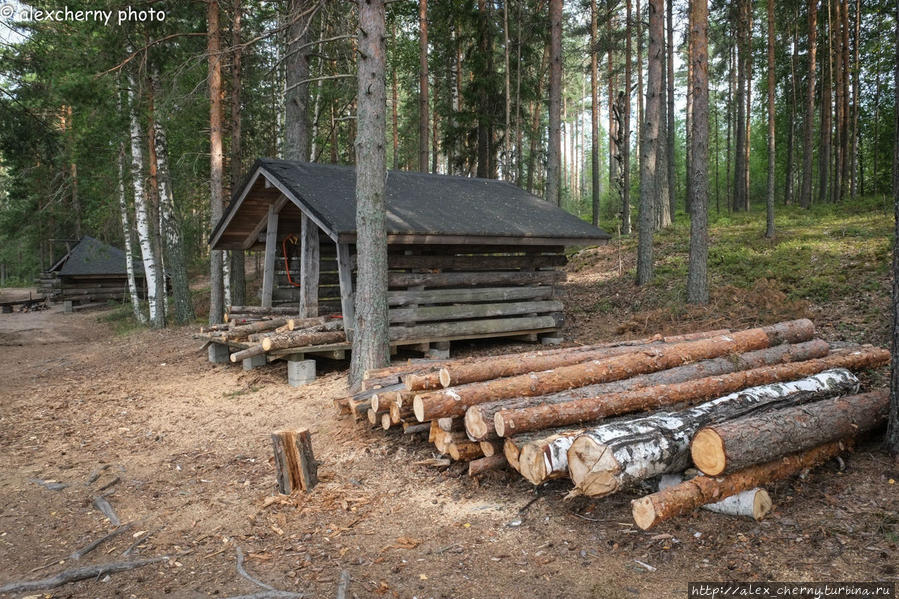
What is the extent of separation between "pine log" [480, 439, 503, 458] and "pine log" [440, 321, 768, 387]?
98 cm

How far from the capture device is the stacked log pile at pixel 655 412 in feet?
13.0

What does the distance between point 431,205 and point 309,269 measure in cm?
273

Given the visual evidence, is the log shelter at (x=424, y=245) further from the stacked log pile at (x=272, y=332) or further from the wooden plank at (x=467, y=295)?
the stacked log pile at (x=272, y=332)

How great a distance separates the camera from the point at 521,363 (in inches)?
245

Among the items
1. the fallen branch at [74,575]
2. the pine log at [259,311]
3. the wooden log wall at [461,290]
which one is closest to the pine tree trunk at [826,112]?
the wooden log wall at [461,290]

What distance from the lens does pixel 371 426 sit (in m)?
6.60

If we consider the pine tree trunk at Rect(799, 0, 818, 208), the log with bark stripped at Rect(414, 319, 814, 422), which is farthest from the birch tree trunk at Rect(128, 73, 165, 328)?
the pine tree trunk at Rect(799, 0, 818, 208)

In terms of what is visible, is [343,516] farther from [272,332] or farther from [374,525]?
[272,332]

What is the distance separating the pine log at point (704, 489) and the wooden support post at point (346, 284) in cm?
668

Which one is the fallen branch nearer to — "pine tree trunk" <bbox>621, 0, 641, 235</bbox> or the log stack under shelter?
the log stack under shelter

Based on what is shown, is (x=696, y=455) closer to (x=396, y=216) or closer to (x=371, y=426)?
(x=371, y=426)

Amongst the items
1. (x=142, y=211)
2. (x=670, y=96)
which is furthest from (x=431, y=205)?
(x=670, y=96)

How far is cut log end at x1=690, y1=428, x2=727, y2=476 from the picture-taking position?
3786 mm

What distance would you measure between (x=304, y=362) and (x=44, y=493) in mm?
4449
